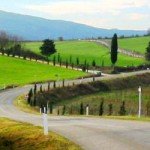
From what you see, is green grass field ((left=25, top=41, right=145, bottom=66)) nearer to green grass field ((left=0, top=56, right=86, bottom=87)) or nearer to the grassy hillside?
green grass field ((left=0, top=56, right=86, bottom=87))

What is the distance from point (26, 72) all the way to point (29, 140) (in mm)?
88594

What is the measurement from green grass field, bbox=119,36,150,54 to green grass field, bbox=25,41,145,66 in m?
9.17

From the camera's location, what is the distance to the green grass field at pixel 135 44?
176 metres

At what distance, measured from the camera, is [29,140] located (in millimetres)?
17984

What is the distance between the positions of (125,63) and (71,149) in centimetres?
12154

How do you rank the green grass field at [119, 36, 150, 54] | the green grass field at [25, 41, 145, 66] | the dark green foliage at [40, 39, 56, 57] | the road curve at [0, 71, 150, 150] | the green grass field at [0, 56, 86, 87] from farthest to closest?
the green grass field at [119, 36, 150, 54]
the green grass field at [25, 41, 145, 66]
the dark green foliage at [40, 39, 56, 57]
the green grass field at [0, 56, 86, 87]
the road curve at [0, 71, 150, 150]

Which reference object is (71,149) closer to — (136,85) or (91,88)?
(91,88)

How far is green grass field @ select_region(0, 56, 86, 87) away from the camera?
95.6 metres

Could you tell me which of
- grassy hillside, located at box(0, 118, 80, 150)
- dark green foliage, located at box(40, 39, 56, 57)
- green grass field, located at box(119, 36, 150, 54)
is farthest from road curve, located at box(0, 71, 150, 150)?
green grass field, located at box(119, 36, 150, 54)

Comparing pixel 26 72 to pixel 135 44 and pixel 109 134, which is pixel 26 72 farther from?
pixel 109 134

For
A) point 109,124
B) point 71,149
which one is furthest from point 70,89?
point 71,149

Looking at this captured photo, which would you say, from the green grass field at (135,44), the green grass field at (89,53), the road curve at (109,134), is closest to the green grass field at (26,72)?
the green grass field at (89,53)

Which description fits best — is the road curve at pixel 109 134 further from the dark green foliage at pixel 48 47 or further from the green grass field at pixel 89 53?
the dark green foliage at pixel 48 47

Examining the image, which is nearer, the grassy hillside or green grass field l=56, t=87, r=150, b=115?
the grassy hillside
